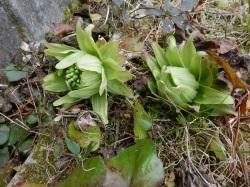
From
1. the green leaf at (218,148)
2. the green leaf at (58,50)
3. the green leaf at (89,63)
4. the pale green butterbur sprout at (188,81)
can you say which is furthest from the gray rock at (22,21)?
the green leaf at (218,148)

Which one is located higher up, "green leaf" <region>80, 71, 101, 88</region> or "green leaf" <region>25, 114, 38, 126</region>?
"green leaf" <region>80, 71, 101, 88</region>

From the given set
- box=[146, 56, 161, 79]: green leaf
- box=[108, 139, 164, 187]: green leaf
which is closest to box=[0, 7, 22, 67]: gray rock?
box=[146, 56, 161, 79]: green leaf

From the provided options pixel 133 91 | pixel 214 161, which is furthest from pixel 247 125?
pixel 133 91

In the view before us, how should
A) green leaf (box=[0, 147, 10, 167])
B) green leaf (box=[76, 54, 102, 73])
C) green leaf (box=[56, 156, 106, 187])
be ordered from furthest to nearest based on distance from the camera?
green leaf (box=[0, 147, 10, 167]), green leaf (box=[76, 54, 102, 73]), green leaf (box=[56, 156, 106, 187])

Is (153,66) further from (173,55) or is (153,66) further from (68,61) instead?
(68,61)

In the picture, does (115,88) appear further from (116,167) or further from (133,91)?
(116,167)

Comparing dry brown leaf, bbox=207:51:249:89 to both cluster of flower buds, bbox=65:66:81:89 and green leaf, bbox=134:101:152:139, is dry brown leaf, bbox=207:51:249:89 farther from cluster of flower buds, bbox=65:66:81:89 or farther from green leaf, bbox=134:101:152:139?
cluster of flower buds, bbox=65:66:81:89
